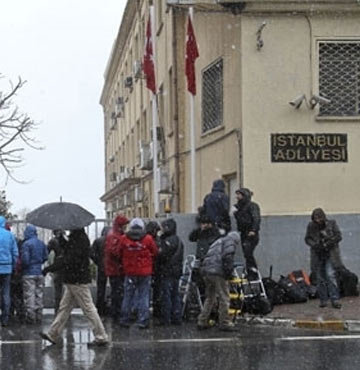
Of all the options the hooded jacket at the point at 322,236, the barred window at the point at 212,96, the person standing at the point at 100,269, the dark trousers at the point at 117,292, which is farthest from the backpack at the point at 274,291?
Answer: the barred window at the point at 212,96

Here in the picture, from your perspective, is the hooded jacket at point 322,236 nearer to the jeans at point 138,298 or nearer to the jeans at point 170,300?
the jeans at point 170,300

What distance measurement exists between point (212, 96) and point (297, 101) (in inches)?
132

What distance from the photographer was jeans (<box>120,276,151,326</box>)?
49.7 feet

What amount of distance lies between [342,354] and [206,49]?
11508mm

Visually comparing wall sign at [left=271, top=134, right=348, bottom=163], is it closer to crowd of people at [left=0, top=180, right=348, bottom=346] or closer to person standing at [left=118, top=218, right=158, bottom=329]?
crowd of people at [left=0, top=180, right=348, bottom=346]

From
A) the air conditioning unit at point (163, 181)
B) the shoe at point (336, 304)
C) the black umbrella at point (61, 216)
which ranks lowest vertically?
the shoe at point (336, 304)

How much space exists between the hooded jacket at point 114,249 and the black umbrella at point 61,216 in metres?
2.15

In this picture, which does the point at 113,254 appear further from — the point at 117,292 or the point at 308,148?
the point at 308,148

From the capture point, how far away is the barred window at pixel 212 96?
21.2m

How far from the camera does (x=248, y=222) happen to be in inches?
677

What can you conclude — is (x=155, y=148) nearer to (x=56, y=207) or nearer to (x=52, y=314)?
(x=52, y=314)

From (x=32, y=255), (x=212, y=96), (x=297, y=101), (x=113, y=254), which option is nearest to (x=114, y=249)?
(x=113, y=254)

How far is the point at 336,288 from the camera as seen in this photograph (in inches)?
645

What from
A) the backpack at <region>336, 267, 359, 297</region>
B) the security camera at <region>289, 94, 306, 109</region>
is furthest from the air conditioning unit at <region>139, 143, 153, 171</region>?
the backpack at <region>336, 267, 359, 297</region>
